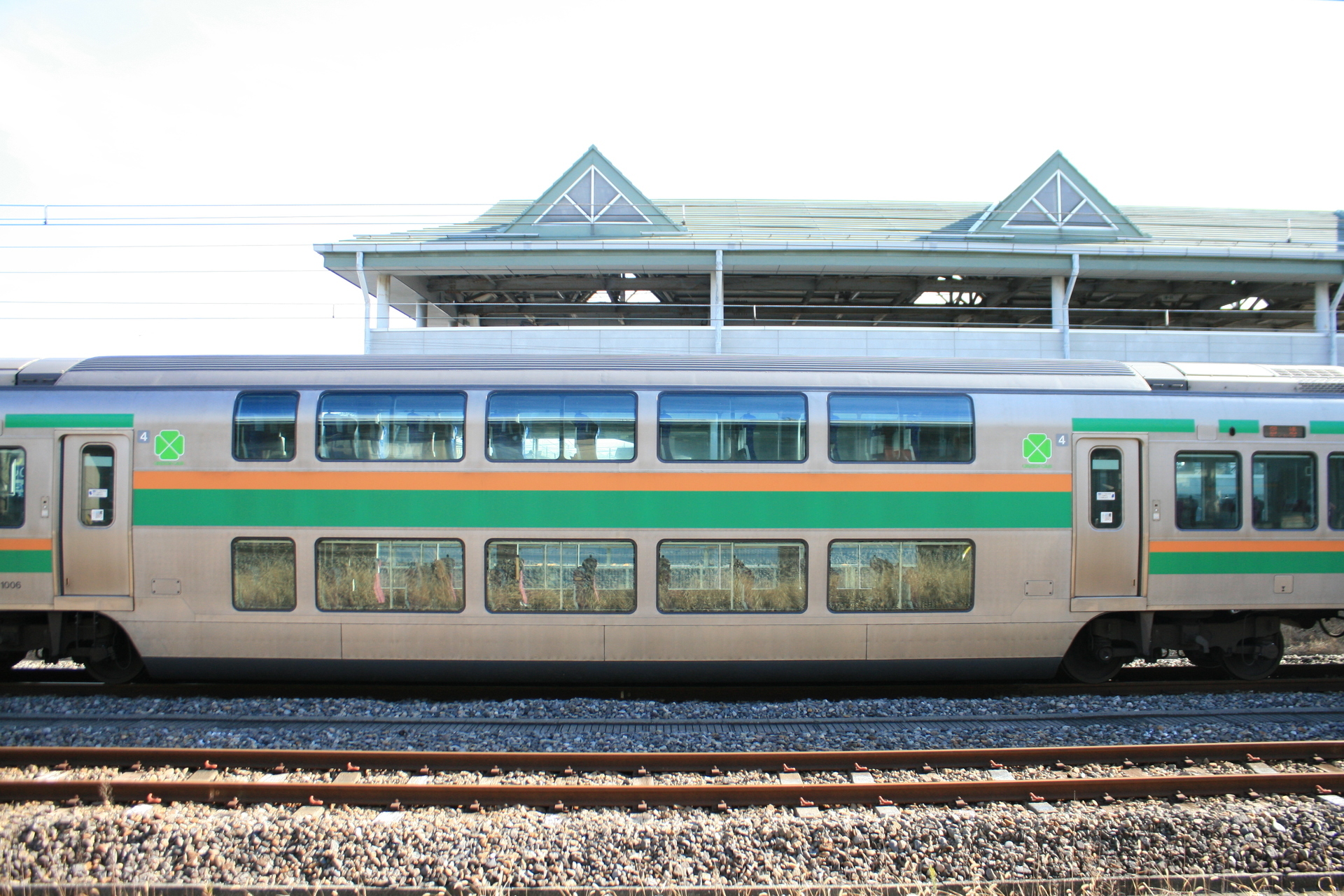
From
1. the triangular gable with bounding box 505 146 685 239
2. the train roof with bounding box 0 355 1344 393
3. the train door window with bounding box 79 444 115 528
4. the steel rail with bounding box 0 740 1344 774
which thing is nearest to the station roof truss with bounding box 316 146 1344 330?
the triangular gable with bounding box 505 146 685 239

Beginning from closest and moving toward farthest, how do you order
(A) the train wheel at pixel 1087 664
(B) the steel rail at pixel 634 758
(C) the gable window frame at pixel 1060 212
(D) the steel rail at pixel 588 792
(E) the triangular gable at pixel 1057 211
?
(D) the steel rail at pixel 588 792
(B) the steel rail at pixel 634 758
(A) the train wheel at pixel 1087 664
(E) the triangular gable at pixel 1057 211
(C) the gable window frame at pixel 1060 212

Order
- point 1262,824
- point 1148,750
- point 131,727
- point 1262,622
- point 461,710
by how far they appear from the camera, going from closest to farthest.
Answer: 1. point 1262,824
2. point 1148,750
3. point 131,727
4. point 461,710
5. point 1262,622

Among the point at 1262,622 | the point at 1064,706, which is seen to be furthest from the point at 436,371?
the point at 1262,622

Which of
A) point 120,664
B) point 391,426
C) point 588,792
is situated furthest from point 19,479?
point 588,792

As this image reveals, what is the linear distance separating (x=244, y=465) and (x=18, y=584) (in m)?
2.58

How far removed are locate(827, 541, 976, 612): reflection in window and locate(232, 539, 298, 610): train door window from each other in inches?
212

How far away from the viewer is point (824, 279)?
791 inches

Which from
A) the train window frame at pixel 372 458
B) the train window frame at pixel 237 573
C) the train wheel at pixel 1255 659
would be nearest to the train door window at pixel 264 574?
the train window frame at pixel 237 573

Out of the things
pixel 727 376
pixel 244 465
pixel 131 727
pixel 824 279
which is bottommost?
pixel 131 727

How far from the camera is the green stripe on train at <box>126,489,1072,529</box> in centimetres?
711

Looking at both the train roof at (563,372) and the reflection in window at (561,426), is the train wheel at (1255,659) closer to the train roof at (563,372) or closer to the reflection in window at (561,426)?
the train roof at (563,372)

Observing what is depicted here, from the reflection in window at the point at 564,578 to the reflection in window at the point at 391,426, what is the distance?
4.00 feet

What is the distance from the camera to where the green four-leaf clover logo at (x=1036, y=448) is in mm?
7336

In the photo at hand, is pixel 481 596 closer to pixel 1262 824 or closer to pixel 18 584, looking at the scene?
pixel 18 584
